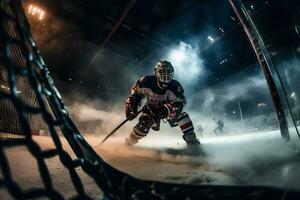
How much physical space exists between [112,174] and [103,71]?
37.7 feet

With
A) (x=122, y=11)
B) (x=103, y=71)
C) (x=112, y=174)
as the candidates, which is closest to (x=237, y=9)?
(x=112, y=174)

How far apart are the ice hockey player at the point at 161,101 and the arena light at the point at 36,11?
187 inches

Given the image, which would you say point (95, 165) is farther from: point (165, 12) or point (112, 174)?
point (165, 12)

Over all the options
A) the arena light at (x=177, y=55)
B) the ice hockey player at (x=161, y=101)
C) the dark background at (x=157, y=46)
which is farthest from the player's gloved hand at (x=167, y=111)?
the arena light at (x=177, y=55)

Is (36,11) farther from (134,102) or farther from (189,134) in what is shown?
(189,134)

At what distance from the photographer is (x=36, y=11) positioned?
26.2 feet

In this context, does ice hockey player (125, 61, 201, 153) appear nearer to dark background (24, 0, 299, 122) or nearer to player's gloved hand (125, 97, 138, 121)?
player's gloved hand (125, 97, 138, 121)

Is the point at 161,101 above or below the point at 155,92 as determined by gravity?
below

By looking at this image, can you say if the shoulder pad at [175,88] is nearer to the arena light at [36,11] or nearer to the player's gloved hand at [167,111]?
the player's gloved hand at [167,111]

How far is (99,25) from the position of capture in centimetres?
927

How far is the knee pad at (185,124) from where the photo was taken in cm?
507

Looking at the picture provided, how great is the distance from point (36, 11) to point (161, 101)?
5426 millimetres

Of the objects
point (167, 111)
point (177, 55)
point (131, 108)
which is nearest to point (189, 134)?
point (167, 111)

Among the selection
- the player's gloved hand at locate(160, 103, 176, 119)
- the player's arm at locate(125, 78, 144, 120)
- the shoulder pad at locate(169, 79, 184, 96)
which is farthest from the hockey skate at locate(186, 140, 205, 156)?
the player's arm at locate(125, 78, 144, 120)
